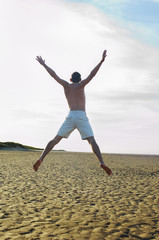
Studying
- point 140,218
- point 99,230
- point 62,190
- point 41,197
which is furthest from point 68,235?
point 62,190

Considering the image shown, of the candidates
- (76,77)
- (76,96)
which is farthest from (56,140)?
(76,77)

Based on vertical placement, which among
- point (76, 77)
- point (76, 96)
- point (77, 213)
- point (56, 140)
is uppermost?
point (76, 77)

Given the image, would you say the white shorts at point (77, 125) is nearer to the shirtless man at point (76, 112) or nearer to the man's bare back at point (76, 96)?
the shirtless man at point (76, 112)

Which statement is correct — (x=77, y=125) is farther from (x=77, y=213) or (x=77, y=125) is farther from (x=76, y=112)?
(x=77, y=213)

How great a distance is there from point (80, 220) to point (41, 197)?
3035mm

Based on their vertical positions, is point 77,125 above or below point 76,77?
below

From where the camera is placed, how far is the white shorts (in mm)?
5254

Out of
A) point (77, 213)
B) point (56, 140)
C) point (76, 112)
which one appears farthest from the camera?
point (77, 213)

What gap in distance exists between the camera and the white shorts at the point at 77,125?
17.2 feet

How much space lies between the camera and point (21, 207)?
24.6 ft

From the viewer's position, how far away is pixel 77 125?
530cm

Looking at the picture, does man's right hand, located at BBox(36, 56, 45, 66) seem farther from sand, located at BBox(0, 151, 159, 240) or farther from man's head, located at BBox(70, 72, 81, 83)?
sand, located at BBox(0, 151, 159, 240)

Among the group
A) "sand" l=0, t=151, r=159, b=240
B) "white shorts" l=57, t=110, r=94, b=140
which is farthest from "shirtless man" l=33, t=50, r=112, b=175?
"sand" l=0, t=151, r=159, b=240

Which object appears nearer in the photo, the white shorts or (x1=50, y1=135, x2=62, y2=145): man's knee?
the white shorts
